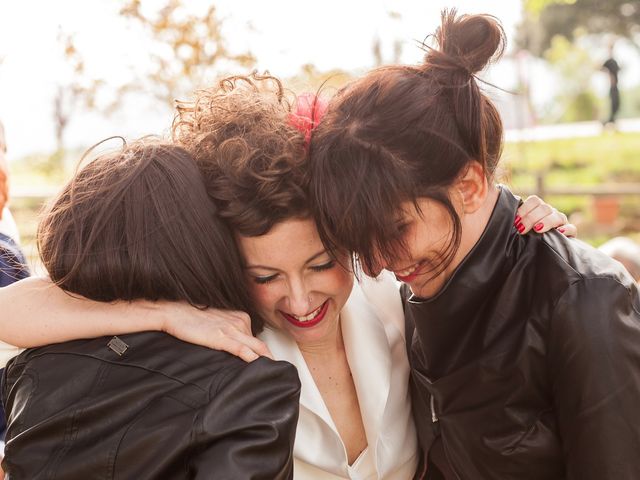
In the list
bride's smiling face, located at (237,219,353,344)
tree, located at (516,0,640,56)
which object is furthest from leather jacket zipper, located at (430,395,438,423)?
tree, located at (516,0,640,56)

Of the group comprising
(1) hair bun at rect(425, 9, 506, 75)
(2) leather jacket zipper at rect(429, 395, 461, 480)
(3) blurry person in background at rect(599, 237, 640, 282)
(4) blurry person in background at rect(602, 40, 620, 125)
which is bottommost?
(4) blurry person in background at rect(602, 40, 620, 125)

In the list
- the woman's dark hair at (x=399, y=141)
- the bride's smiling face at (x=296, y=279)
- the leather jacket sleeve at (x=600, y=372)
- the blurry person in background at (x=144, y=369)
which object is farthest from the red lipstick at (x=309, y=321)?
the leather jacket sleeve at (x=600, y=372)

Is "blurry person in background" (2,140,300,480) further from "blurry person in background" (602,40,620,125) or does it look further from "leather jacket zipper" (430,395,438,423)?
"blurry person in background" (602,40,620,125)

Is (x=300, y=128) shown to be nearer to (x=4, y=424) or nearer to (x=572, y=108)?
(x=4, y=424)

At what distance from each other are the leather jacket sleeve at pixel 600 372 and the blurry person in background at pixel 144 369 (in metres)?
0.69

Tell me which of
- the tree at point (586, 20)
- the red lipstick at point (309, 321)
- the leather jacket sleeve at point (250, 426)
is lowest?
the tree at point (586, 20)

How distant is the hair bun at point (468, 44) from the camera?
2.11 meters

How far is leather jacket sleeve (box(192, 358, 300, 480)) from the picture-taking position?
168cm

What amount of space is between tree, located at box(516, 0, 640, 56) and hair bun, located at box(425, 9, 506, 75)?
3130cm

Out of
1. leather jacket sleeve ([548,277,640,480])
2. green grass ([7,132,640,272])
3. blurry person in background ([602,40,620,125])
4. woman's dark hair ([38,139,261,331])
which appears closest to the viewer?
leather jacket sleeve ([548,277,640,480])

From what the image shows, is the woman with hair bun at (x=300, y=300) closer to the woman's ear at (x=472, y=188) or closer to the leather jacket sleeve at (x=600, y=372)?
the woman's ear at (x=472, y=188)

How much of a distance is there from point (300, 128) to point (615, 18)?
3469 centimetres

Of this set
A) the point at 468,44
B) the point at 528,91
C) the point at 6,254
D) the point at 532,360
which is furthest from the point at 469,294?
the point at 528,91

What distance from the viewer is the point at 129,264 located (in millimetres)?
1979
